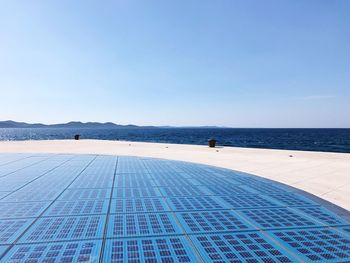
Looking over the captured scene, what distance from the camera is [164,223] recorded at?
375cm

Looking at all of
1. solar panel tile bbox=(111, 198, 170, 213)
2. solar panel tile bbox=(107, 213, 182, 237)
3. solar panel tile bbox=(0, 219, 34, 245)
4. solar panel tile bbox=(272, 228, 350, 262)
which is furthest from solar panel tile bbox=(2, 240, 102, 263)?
solar panel tile bbox=(272, 228, 350, 262)

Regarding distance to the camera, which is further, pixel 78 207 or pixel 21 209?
pixel 78 207

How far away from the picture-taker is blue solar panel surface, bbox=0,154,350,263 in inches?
113

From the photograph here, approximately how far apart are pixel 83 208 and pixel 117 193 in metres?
1.03

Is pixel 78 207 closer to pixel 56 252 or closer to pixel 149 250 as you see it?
pixel 56 252

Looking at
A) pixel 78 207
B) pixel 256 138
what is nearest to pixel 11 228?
pixel 78 207

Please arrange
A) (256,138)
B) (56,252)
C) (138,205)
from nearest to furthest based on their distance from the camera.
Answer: (56,252), (138,205), (256,138)

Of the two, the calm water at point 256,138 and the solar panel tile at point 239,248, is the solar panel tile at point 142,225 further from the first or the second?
the calm water at point 256,138

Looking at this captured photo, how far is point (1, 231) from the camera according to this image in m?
3.41

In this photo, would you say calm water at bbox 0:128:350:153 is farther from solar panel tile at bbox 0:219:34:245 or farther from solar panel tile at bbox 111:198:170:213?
solar panel tile at bbox 0:219:34:245

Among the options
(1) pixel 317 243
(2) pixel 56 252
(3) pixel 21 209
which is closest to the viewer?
(2) pixel 56 252

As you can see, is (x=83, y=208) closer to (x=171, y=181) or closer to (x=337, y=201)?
(x=171, y=181)

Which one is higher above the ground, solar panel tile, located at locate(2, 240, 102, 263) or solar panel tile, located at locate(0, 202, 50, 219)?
solar panel tile, located at locate(0, 202, 50, 219)

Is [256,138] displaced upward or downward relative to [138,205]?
upward
